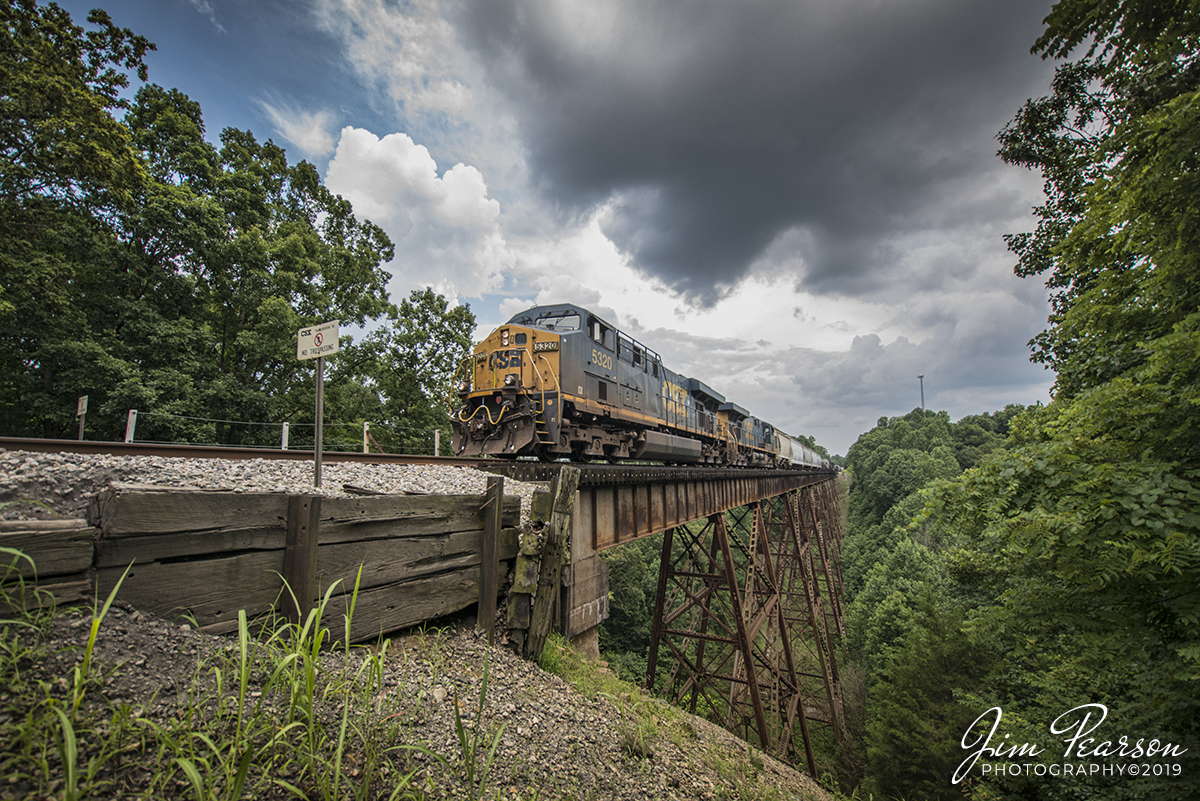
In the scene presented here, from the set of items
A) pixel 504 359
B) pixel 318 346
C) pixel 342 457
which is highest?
pixel 504 359

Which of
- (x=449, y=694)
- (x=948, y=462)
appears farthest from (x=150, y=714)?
(x=948, y=462)

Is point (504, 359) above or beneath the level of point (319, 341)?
above

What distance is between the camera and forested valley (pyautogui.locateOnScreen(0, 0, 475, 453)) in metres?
11.5

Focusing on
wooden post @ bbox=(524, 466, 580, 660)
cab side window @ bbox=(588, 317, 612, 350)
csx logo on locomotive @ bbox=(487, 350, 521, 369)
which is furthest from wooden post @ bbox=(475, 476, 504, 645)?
cab side window @ bbox=(588, 317, 612, 350)

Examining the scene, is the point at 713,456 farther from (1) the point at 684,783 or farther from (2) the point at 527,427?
(1) the point at 684,783

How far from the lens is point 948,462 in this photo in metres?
49.9

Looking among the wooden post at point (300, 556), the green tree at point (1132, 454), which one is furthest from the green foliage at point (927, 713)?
the wooden post at point (300, 556)

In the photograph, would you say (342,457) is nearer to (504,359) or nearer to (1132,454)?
(504,359)

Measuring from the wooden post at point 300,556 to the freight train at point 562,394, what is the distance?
5.72 m

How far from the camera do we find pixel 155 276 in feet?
52.3

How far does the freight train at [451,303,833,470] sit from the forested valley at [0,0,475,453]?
7.89 metres

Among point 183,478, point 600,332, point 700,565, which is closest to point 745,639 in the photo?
point 700,565

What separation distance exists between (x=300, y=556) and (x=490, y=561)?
1.57 metres

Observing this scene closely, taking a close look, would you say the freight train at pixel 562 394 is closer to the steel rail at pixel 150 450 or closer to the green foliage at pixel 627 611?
the steel rail at pixel 150 450
